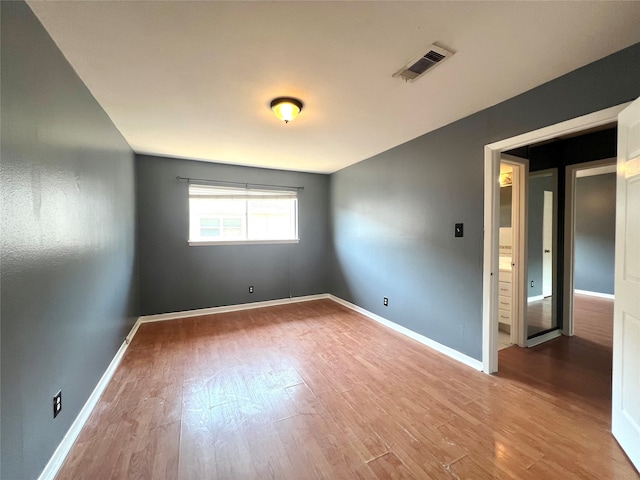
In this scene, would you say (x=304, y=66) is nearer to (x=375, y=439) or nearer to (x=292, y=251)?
(x=375, y=439)

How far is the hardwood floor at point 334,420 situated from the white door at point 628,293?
19 centimetres

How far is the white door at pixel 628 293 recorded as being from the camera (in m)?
1.43

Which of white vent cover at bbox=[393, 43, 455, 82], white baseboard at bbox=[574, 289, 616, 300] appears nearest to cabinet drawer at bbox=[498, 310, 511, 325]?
white vent cover at bbox=[393, 43, 455, 82]

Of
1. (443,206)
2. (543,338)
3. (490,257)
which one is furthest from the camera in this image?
(543,338)

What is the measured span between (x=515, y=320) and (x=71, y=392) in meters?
4.07

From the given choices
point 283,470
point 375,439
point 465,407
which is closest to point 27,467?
point 283,470

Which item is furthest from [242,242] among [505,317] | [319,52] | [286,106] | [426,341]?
[505,317]

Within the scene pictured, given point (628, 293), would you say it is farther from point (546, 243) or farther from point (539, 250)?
point (546, 243)

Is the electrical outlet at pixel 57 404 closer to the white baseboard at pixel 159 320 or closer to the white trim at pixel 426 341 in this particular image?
the white baseboard at pixel 159 320

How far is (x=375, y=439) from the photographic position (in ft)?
5.35

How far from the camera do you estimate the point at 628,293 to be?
1.52 m

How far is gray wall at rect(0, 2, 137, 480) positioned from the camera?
3.67ft

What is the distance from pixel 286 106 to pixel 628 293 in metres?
2.59

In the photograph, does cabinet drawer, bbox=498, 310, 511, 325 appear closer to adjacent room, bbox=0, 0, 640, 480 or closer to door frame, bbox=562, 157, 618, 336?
adjacent room, bbox=0, 0, 640, 480
